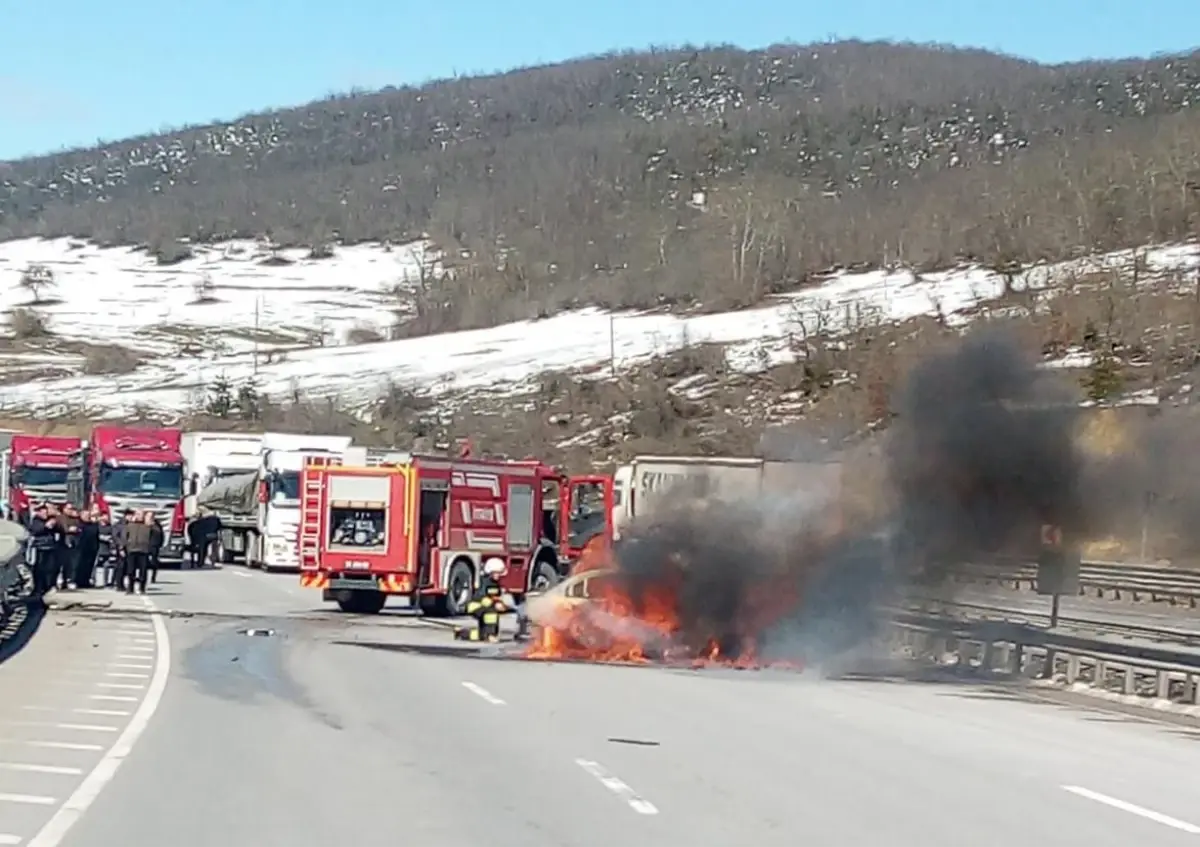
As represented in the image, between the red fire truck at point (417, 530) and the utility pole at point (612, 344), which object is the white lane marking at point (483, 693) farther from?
the utility pole at point (612, 344)

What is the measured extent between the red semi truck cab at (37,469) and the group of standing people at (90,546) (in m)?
14.0

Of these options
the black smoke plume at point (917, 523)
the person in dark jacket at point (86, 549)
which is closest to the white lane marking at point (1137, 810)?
the black smoke plume at point (917, 523)

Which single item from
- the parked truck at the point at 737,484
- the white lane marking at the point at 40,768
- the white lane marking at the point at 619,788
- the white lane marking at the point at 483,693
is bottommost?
the white lane marking at the point at 483,693

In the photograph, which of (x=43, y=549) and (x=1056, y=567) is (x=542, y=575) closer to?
(x=43, y=549)

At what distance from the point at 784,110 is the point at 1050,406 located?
132 m

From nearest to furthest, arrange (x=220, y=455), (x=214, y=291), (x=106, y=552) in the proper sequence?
(x=106, y=552), (x=220, y=455), (x=214, y=291)

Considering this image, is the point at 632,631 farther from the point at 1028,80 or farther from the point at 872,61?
the point at 872,61

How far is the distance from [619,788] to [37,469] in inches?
1636

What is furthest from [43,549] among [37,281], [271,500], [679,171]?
[679,171]

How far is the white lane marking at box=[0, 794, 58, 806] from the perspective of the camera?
10148 mm

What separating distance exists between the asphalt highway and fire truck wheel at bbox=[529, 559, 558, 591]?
975 centimetres

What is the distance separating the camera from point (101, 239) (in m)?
157

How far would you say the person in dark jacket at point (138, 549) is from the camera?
33.4 metres

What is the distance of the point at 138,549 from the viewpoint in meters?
33.4
